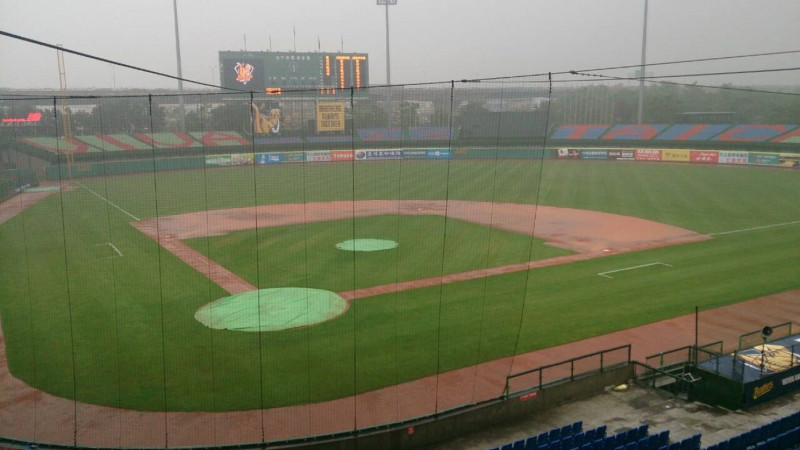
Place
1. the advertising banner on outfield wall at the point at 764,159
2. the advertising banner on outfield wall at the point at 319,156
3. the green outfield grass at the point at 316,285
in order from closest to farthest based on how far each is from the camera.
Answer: the green outfield grass at the point at 316,285 < the advertising banner on outfield wall at the point at 764,159 < the advertising banner on outfield wall at the point at 319,156

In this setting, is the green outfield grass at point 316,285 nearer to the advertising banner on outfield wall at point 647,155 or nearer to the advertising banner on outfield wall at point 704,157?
the advertising banner on outfield wall at point 704,157

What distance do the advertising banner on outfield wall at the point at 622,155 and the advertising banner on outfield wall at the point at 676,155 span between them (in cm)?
282

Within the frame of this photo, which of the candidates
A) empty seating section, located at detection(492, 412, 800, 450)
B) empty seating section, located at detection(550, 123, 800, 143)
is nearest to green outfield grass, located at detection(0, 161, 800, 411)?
empty seating section, located at detection(492, 412, 800, 450)

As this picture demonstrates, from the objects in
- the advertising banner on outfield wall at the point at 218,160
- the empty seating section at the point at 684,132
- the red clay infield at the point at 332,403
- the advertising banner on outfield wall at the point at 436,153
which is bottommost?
the red clay infield at the point at 332,403

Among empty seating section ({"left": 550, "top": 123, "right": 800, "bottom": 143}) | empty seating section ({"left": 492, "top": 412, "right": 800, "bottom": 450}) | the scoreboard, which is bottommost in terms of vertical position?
empty seating section ({"left": 492, "top": 412, "right": 800, "bottom": 450})

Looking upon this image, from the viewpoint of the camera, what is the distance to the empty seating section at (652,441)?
26.8 ft

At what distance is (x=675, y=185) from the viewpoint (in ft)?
132

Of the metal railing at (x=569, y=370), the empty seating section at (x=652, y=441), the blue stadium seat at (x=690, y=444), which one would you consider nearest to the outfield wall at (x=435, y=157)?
the metal railing at (x=569, y=370)

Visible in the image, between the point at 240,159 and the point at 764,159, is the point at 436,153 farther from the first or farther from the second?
the point at 764,159

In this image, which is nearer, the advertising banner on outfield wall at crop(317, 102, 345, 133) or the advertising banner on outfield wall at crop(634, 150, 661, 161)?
the advertising banner on outfield wall at crop(317, 102, 345, 133)

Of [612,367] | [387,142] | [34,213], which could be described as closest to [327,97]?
[387,142]

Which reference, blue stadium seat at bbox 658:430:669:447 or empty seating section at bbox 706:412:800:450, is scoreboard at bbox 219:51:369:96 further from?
empty seating section at bbox 706:412:800:450

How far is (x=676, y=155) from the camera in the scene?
54.9m

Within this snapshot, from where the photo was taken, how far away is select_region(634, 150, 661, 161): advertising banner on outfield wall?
184 ft
